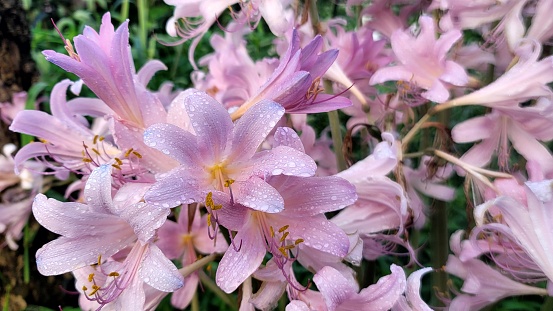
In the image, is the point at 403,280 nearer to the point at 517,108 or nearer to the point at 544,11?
the point at 517,108

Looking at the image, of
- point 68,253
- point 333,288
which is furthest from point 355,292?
point 68,253

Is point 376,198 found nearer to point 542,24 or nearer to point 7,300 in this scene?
point 542,24

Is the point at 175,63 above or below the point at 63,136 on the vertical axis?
below

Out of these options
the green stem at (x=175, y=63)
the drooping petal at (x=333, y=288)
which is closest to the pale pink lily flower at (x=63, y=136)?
the drooping petal at (x=333, y=288)

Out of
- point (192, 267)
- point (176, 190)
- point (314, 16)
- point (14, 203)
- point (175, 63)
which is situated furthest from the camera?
point (175, 63)

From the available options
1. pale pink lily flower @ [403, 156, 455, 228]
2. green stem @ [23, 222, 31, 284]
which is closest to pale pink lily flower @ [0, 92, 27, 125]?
green stem @ [23, 222, 31, 284]

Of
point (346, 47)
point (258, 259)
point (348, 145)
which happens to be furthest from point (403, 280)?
point (346, 47)

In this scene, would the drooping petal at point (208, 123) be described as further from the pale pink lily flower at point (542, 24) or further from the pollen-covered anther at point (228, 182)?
the pale pink lily flower at point (542, 24)
